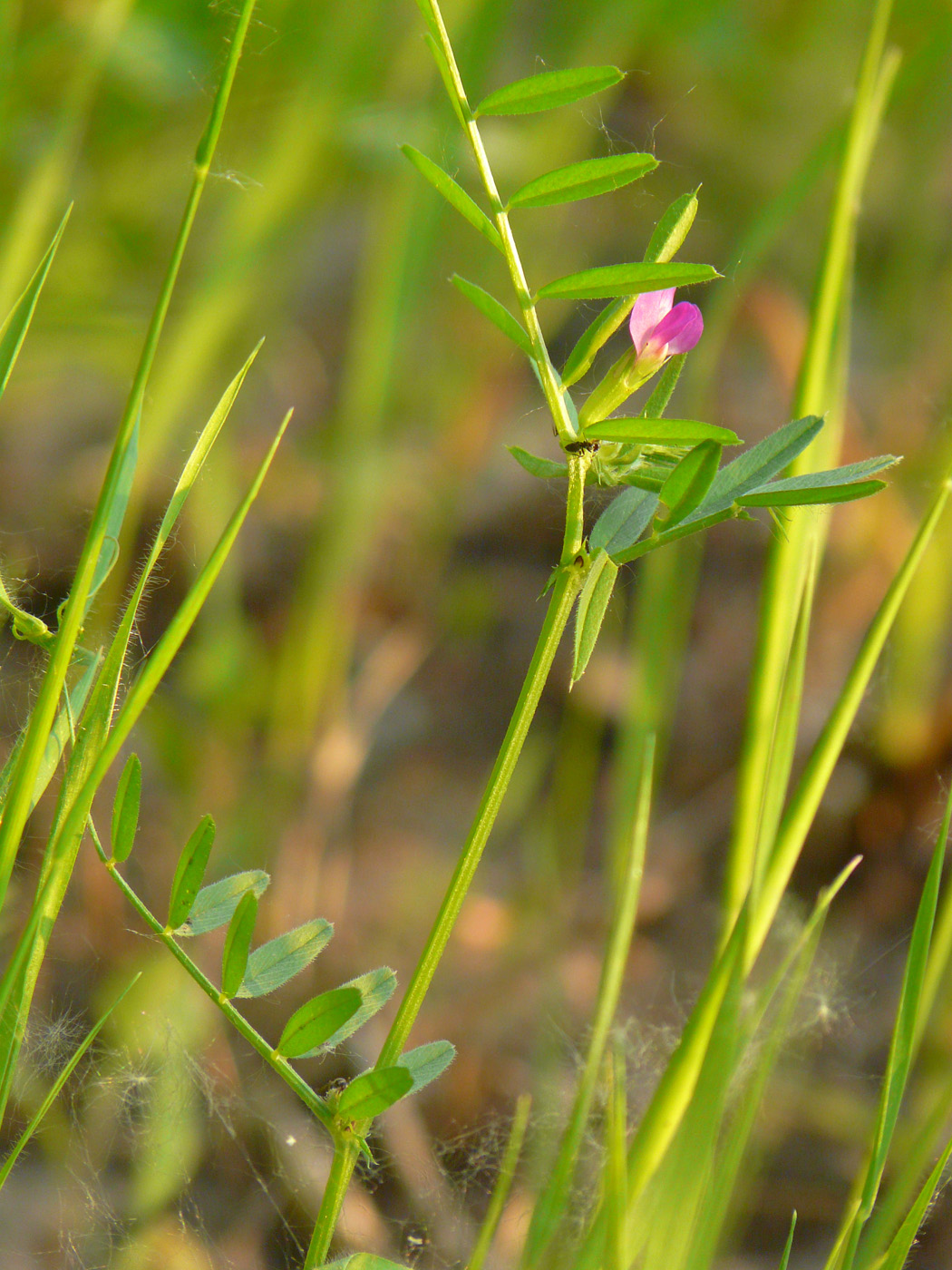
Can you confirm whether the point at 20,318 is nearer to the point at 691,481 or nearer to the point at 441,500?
the point at 691,481

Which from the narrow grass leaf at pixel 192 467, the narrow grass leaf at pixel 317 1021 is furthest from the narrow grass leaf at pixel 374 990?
the narrow grass leaf at pixel 192 467

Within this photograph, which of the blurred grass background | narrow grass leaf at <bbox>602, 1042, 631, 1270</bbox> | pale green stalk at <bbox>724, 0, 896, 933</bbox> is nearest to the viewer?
narrow grass leaf at <bbox>602, 1042, 631, 1270</bbox>

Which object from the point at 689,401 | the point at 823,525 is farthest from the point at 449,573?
the point at 823,525

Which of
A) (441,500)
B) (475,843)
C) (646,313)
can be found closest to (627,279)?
(646,313)

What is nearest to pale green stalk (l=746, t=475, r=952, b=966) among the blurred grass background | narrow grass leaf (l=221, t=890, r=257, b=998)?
narrow grass leaf (l=221, t=890, r=257, b=998)

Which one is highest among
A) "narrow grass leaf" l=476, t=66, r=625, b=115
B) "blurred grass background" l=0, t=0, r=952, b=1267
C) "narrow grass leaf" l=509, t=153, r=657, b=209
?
"narrow grass leaf" l=476, t=66, r=625, b=115

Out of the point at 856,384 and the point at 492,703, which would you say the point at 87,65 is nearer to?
the point at 492,703

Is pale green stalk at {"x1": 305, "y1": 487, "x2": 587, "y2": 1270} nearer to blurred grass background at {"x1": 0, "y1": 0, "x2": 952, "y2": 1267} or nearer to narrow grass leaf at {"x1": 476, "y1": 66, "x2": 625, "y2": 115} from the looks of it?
narrow grass leaf at {"x1": 476, "y1": 66, "x2": 625, "y2": 115}
